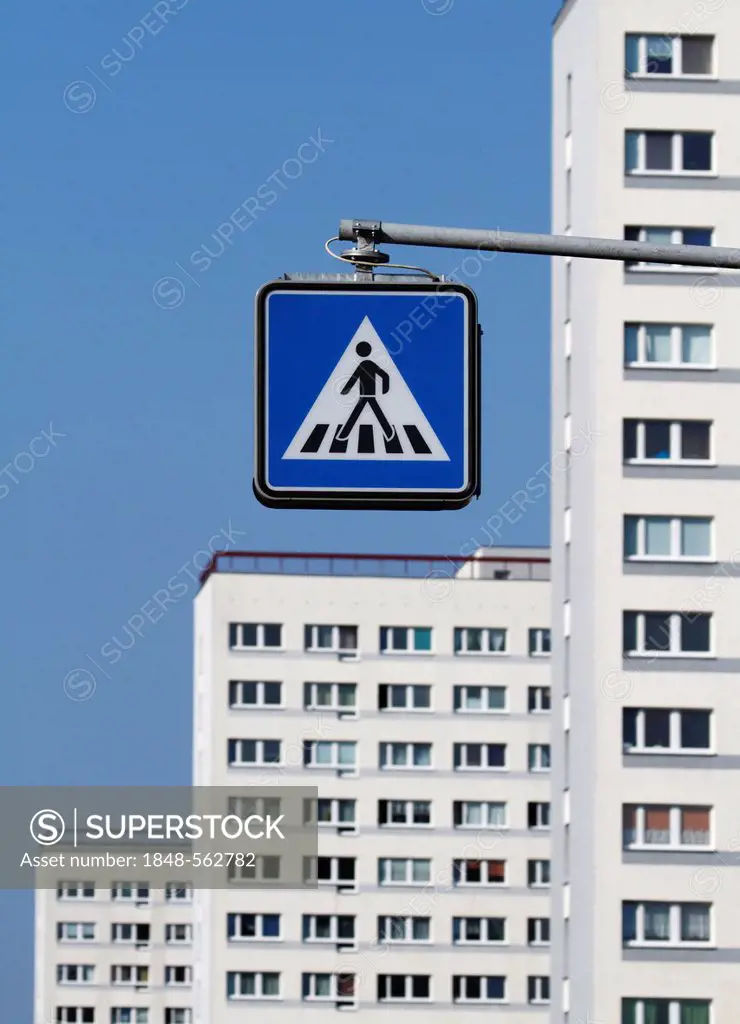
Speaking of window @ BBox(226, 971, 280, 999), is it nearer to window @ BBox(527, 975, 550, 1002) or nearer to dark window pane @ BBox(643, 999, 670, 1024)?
window @ BBox(527, 975, 550, 1002)

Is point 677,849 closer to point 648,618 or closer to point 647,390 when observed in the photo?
point 648,618

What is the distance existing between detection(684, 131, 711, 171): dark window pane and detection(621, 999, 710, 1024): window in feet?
64.0

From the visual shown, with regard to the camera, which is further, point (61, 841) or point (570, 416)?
point (61, 841)

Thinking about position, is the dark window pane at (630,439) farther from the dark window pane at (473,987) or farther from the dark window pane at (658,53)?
the dark window pane at (473,987)

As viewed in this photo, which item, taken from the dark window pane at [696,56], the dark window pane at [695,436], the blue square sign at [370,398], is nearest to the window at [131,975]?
the dark window pane at [695,436]

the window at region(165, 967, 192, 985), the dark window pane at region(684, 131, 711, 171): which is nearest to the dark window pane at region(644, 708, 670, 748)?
the dark window pane at region(684, 131, 711, 171)

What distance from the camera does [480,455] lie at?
24.0 ft

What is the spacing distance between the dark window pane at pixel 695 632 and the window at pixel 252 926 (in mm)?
39570

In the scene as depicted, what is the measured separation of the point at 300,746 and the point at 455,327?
79.4 metres

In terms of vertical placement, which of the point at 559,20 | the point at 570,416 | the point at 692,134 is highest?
the point at 559,20

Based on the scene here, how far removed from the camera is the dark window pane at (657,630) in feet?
159

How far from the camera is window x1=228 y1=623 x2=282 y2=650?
281 feet

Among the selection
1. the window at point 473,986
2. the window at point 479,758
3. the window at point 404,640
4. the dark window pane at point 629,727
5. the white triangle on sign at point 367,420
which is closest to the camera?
the white triangle on sign at point 367,420

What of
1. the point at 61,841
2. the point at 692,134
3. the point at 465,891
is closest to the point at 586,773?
the point at 692,134
